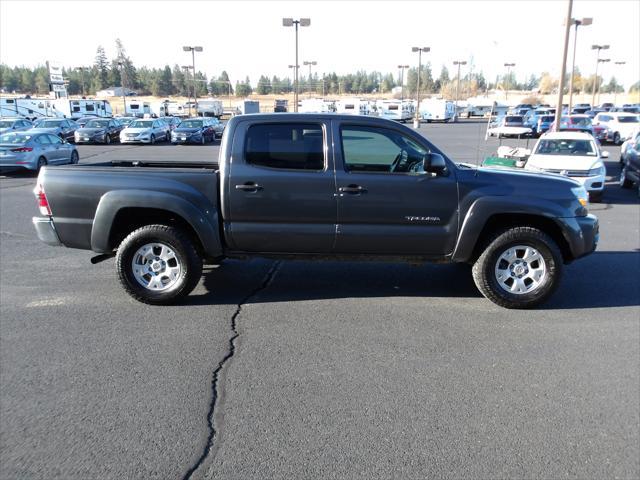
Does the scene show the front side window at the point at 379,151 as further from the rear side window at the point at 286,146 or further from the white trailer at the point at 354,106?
the white trailer at the point at 354,106

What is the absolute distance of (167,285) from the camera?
222 inches

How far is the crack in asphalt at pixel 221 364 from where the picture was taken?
121 inches

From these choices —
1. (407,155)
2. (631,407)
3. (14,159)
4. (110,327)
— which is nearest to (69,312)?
(110,327)

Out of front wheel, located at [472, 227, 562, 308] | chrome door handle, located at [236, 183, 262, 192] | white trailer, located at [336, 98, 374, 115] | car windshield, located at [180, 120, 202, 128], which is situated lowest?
front wheel, located at [472, 227, 562, 308]

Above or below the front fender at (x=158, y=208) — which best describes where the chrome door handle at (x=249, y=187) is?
above

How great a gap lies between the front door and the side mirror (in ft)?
0.42

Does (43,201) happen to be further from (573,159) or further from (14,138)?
(14,138)

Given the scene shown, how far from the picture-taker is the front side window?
555cm

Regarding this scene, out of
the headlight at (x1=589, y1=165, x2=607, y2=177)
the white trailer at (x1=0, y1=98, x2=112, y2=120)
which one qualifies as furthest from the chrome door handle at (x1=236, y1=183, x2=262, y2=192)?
the white trailer at (x1=0, y1=98, x2=112, y2=120)

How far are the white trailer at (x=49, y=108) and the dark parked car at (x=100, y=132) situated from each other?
19.8m

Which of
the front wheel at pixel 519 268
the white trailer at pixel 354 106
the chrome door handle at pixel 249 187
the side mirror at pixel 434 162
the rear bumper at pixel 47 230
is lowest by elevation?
the front wheel at pixel 519 268

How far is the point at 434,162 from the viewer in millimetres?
5273

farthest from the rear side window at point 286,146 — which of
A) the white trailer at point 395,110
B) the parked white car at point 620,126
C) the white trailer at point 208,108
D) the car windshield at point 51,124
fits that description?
the white trailer at point 208,108

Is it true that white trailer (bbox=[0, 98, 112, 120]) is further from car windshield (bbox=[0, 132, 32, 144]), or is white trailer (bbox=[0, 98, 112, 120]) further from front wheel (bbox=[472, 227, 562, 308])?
front wheel (bbox=[472, 227, 562, 308])
